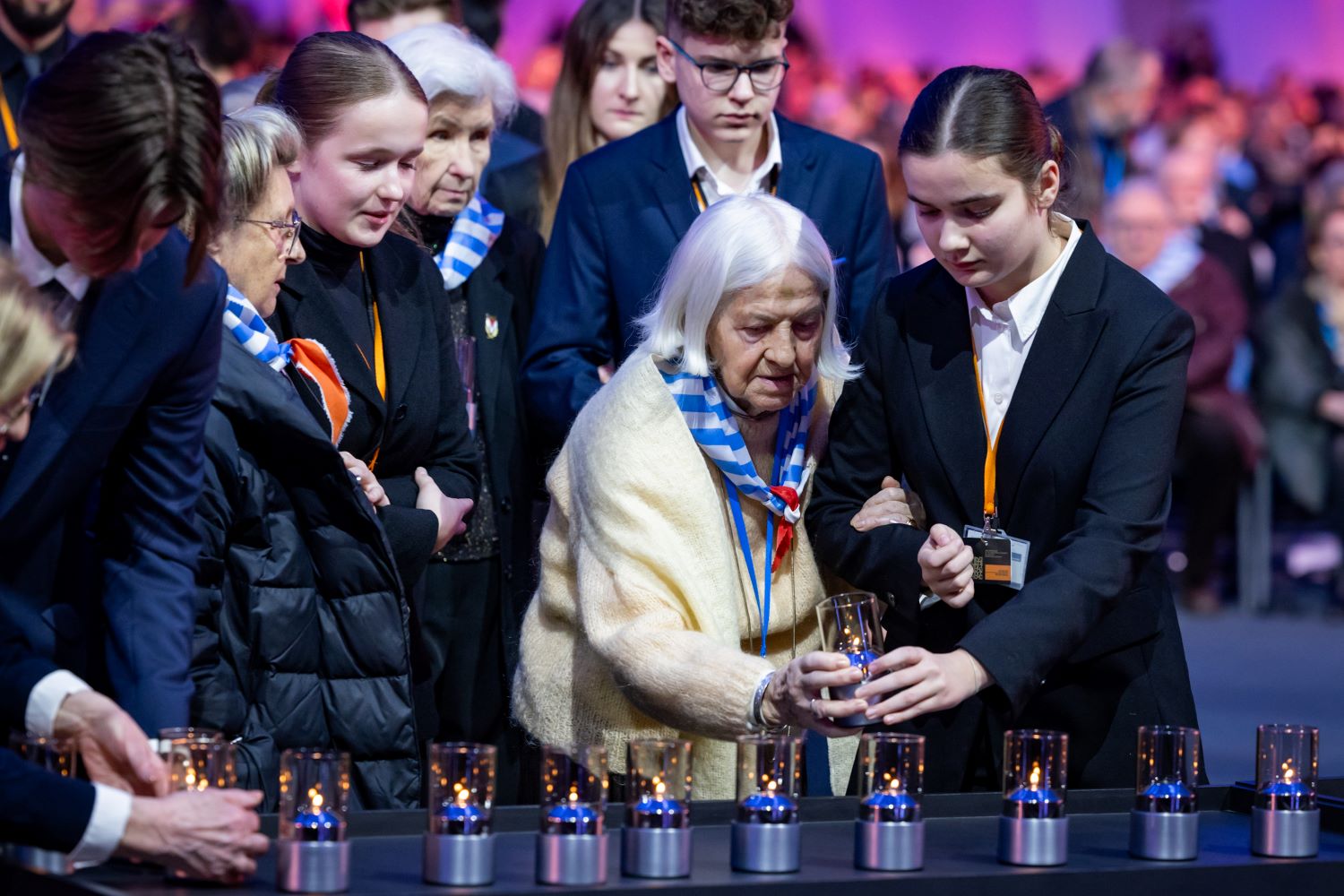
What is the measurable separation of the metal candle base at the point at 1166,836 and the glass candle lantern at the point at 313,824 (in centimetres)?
93

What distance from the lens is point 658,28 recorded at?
4.63 m

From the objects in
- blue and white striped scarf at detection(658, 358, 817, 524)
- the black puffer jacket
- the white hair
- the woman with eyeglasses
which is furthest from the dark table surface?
the woman with eyeglasses

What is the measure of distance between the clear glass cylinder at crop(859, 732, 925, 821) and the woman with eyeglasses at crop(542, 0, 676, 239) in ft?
8.27

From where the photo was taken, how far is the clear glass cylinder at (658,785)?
7.03 feet

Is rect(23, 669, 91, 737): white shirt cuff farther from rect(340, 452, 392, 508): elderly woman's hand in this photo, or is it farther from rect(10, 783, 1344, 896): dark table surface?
rect(340, 452, 392, 508): elderly woman's hand

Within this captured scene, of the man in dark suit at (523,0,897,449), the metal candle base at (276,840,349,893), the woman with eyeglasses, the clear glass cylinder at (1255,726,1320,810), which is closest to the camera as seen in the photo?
the metal candle base at (276,840,349,893)

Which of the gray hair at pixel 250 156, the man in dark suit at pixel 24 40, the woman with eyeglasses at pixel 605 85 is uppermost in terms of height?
the man in dark suit at pixel 24 40

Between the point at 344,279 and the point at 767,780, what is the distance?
5.00 ft

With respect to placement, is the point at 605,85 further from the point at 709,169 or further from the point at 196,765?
the point at 196,765

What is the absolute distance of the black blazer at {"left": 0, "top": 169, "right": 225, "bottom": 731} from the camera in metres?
2.30

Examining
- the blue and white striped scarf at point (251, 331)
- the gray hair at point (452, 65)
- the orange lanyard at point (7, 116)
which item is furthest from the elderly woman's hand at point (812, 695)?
the orange lanyard at point (7, 116)

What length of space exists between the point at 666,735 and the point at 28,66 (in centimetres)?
351

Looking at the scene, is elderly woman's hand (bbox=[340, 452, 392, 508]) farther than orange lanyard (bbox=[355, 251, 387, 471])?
No

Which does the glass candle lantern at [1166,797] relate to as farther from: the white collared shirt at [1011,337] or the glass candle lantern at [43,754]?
the glass candle lantern at [43,754]
